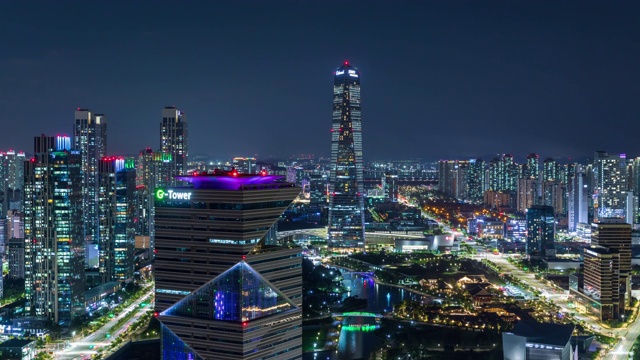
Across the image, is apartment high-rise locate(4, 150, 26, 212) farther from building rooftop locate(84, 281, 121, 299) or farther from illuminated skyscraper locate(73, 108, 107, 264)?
building rooftop locate(84, 281, 121, 299)

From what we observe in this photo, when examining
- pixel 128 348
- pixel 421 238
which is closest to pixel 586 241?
pixel 421 238

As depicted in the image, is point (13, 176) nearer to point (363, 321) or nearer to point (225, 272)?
point (363, 321)

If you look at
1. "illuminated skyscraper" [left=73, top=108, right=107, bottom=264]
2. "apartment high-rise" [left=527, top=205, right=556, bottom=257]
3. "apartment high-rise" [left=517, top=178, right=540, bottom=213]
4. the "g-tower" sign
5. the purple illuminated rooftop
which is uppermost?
"illuminated skyscraper" [left=73, top=108, right=107, bottom=264]

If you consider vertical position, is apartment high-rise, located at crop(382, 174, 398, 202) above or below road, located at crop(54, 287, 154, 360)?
above

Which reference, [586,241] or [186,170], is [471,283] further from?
[186,170]

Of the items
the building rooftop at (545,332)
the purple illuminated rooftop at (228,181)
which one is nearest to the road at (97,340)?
the purple illuminated rooftop at (228,181)

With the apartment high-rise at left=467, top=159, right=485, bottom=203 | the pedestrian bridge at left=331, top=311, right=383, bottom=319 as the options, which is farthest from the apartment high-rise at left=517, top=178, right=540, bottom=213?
the pedestrian bridge at left=331, top=311, right=383, bottom=319

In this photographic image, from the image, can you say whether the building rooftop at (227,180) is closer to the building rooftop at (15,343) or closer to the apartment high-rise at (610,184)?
the building rooftop at (15,343)
